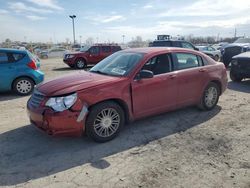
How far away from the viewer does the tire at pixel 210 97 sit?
6.19m

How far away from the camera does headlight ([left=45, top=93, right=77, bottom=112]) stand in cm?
421

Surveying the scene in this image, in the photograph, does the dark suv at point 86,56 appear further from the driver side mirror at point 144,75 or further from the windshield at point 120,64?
the driver side mirror at point 144,75

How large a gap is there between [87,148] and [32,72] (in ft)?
16.6

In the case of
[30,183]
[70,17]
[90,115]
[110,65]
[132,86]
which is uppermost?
[70,17]

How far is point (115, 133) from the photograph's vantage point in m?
4.74

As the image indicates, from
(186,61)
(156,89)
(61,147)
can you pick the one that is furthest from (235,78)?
(61,147)

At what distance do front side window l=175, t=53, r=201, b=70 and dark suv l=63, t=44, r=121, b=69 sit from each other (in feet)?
39.5

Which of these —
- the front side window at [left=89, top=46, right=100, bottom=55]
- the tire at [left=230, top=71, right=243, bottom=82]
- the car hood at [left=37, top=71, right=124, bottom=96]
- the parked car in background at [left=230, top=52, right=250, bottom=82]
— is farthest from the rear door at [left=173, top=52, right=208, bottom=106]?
the front side window at [left=89, top=46, right=100, bottom=55]

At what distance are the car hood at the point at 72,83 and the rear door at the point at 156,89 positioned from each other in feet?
1.63

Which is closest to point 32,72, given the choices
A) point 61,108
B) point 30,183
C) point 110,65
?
point 110,65

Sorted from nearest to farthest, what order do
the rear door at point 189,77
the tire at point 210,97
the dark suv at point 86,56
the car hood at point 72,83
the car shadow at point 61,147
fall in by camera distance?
1. the car shadow at point 61,147
2. the car hood at point 72,83
3. the rear door at point 189,77
4. the tire at point 210,97
5. the dark suv at point 86,56

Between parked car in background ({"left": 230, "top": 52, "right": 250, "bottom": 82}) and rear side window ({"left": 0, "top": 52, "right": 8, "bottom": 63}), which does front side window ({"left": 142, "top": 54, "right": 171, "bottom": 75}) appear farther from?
parked car in background ({"left": 230, "top": 52, "right": 250, "bottom": 82})

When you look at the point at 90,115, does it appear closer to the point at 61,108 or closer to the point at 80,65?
the point at 61,108

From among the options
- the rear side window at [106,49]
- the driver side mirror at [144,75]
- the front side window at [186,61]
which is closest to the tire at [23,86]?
the driver side mirror at [144,75]
